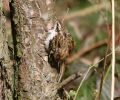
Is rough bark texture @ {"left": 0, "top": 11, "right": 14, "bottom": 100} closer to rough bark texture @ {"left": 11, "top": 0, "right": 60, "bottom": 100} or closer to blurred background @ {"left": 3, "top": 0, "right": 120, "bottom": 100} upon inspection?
rough bark texture @ {"left": 11, "top": 0, "right": 60, "bottom": 100}

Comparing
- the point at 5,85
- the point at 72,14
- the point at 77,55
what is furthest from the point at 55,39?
the point at 72,14

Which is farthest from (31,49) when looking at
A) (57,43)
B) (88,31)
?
(88,31)

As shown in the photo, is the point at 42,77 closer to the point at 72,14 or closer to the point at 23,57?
the point at 23,57

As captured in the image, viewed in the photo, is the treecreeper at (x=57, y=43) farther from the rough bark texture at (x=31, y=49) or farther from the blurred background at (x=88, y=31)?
the blurred background at (x=88, y=31)

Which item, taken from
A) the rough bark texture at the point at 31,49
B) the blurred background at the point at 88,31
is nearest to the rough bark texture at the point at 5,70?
the rough bark texture at the point at 31,49

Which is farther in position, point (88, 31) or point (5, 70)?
point (88, 31)

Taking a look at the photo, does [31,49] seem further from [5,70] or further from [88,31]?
[88,31]
